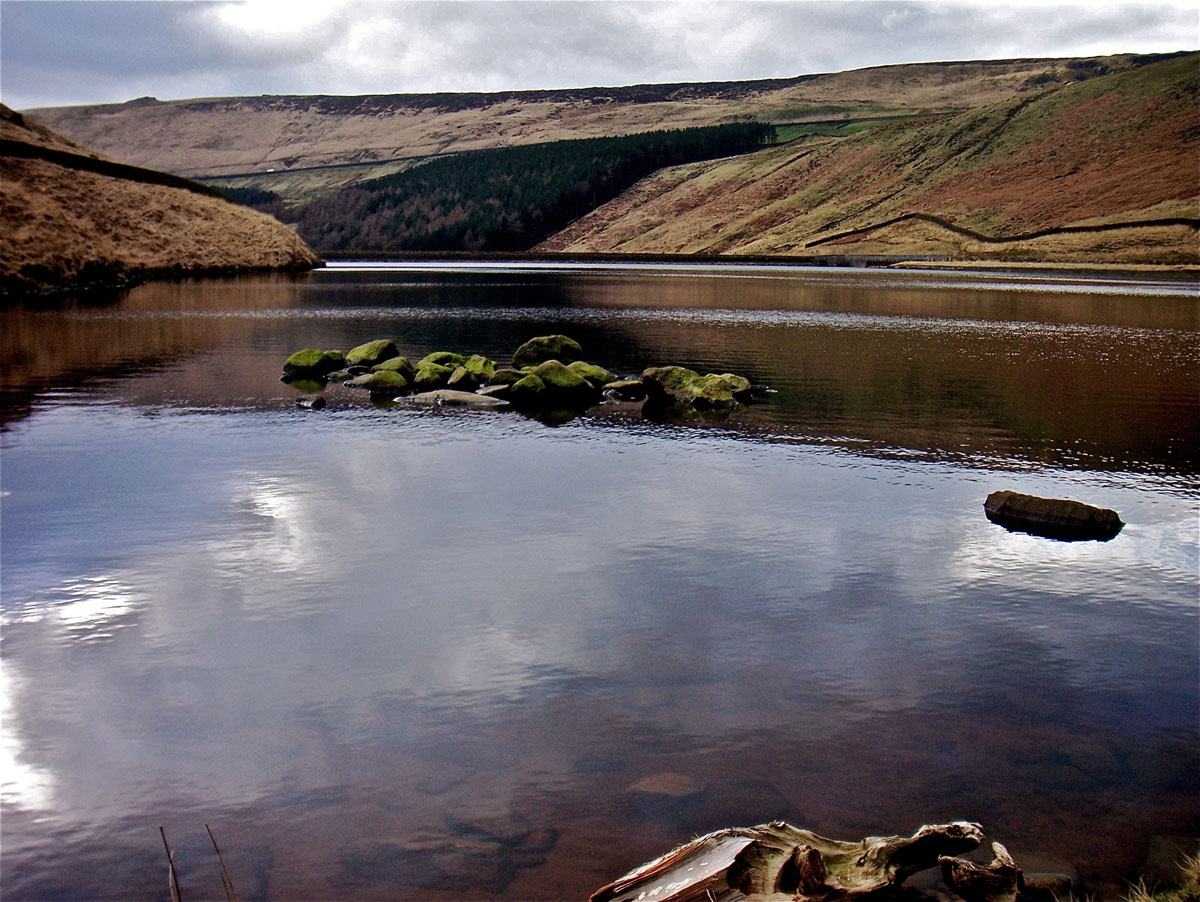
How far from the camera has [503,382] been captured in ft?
102

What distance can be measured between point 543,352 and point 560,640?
79.9 ft

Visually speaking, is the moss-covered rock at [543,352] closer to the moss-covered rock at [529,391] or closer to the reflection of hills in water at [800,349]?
the reflection of hills in water at [800,349]

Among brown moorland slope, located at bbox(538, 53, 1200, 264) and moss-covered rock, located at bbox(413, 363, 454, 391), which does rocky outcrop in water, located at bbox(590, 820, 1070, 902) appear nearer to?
moss-covered rock, located at bbox(413, 363, 454, 391)

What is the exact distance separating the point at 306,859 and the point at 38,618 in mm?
6603

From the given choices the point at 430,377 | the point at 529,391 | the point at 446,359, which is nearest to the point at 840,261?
the point at 446,359

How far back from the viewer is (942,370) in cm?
3466

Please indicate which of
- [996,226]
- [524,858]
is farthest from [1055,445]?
[996,226]

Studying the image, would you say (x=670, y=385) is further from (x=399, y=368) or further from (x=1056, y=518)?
(x=1056, y=518)

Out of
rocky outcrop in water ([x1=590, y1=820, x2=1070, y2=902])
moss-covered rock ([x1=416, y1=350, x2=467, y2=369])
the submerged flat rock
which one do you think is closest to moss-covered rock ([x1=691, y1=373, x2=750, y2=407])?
the submerged flat rock

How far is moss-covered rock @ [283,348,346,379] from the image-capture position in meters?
32.6

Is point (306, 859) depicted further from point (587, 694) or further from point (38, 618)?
point (38, 618)

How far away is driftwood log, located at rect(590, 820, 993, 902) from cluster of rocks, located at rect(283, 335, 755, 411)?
2131 cm

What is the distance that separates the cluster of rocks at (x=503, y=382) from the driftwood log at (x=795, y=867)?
21.3m

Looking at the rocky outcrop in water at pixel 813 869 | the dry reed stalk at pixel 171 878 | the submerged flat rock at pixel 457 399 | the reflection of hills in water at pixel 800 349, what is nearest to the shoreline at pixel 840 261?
the reflection of hills in water at pixel 800 349
